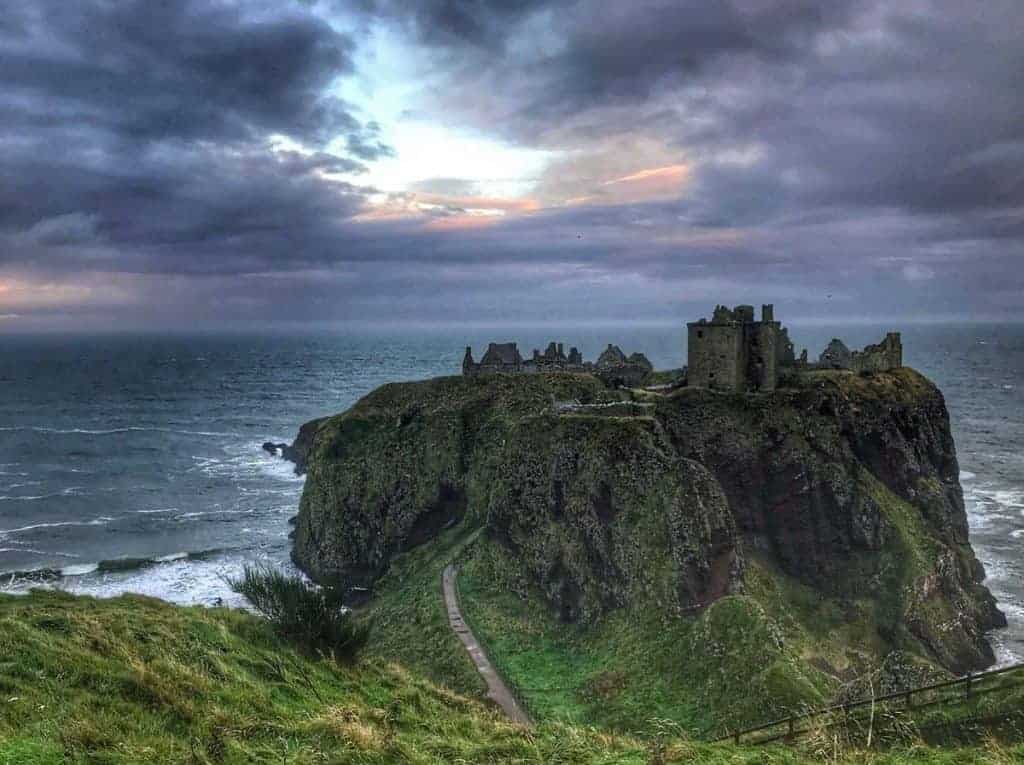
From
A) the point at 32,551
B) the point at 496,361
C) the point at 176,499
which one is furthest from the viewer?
the point at 176,499

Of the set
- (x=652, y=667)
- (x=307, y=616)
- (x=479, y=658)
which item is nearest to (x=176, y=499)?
(x=479, y=658)

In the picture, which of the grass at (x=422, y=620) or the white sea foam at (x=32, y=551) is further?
the white sea foam at (x=32, y=551)

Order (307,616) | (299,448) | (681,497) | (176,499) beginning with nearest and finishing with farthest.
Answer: (307,616) < (681,497) < (176,499) < (299,448)

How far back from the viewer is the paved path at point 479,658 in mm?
40872

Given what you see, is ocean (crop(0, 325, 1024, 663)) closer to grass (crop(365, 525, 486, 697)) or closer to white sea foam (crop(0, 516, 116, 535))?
white sea foam (crop(0, 516, 116, 535))

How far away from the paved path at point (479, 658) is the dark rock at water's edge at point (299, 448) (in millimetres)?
66035

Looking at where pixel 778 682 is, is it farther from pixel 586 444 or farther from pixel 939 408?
pixel 939 408

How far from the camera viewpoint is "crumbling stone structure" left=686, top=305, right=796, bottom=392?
6638cm

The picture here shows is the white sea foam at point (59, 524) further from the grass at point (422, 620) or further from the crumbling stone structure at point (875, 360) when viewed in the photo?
the crumbling stone structure at point (875, 360)

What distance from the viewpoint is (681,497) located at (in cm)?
5188

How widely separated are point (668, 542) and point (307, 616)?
29087 mm

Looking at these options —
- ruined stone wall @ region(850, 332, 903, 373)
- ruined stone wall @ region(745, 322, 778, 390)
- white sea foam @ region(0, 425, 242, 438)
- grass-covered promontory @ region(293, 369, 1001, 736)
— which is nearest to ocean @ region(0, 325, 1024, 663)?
white sea foam @ region(0, 425, 242, 438)

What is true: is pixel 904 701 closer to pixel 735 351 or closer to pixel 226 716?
pixel 226 716

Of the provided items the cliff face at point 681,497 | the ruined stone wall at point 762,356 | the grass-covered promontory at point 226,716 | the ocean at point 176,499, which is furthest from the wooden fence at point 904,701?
the ruined stone wall at point 762,356
